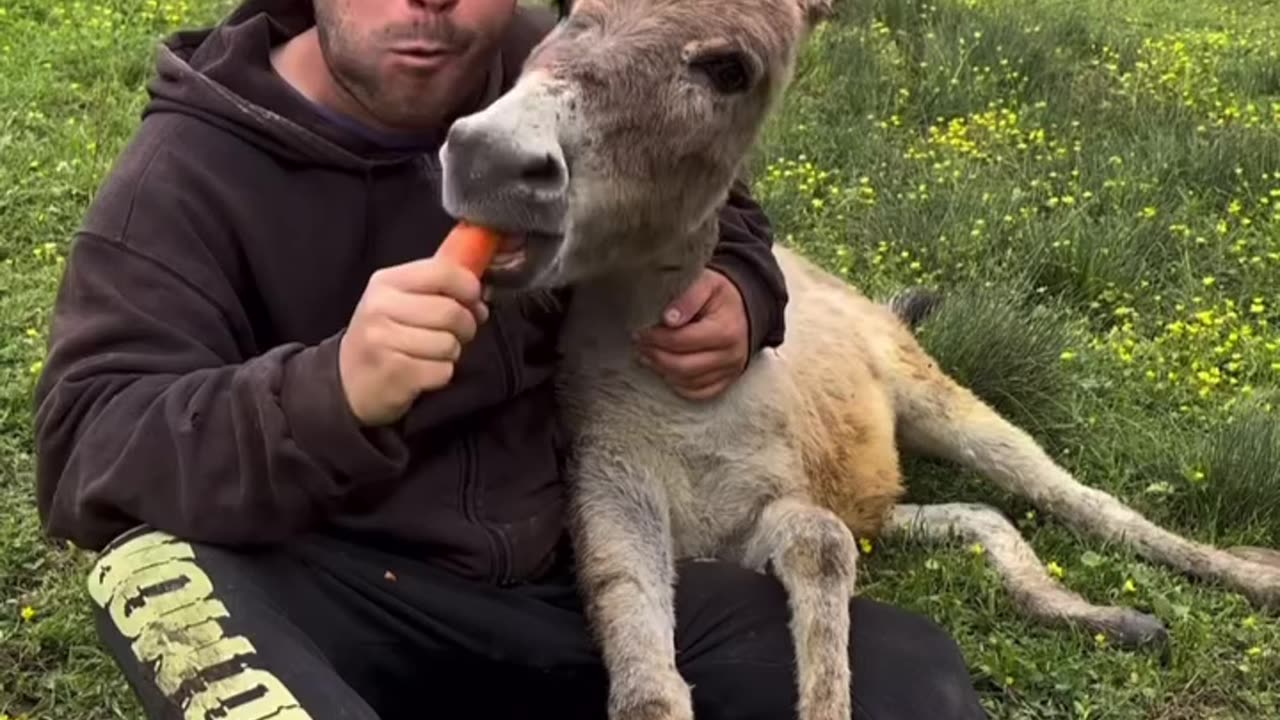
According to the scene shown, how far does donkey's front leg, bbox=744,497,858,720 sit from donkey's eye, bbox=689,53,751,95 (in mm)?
992

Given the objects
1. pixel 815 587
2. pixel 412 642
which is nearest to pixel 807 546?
pixel 815 587

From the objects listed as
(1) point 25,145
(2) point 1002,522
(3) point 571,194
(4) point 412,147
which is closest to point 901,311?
(2) point 1002,522

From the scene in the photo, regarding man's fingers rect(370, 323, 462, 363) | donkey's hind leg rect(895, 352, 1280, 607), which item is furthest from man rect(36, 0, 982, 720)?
donkey's hind leg rect(895, 352, 1280, 607)

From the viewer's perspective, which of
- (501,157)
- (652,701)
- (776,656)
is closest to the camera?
(501,157)

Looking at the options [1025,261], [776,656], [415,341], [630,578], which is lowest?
[1025,261]

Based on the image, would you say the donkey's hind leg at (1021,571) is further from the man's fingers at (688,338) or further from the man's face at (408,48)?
the man's face at (408,48)

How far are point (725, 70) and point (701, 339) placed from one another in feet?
2.33

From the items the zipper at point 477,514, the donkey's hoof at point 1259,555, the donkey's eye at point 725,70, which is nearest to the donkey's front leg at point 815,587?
the zipper at point 477,514

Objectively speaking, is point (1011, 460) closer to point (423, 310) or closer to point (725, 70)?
point (725, 70)

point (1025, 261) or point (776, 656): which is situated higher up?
point (776, 656)

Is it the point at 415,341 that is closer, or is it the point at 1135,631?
the point at 415,341

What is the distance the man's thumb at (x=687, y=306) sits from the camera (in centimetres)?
332

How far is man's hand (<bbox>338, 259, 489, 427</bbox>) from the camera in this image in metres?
2.40

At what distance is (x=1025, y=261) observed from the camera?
5812 millimetres
